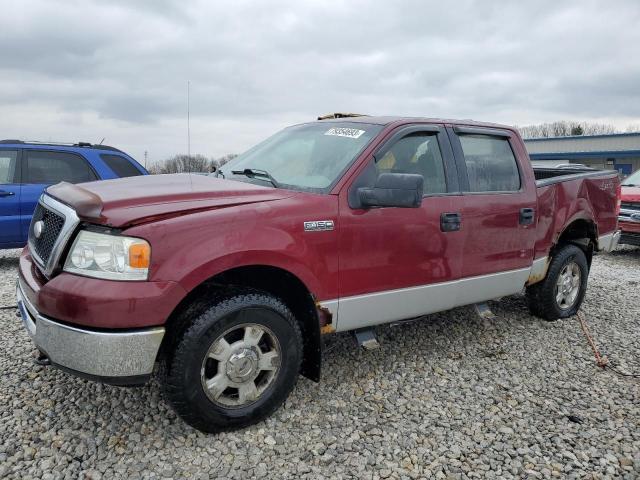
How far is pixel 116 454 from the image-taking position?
103 inches

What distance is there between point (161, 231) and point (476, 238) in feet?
7.78

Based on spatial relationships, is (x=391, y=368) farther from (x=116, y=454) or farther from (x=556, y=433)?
(x=116, y=454)

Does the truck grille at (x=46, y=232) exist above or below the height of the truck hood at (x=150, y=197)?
below

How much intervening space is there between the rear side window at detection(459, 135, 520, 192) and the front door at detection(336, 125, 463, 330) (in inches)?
10.2

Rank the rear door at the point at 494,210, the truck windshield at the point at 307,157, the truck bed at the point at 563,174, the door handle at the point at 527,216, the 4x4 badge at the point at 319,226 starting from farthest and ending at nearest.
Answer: the truck bed at the point at 563,174, the door handle at the point at 527,216, the rear door at the point at 494,210, the truck windshield at the point at 307,157, the 4x4 badge at the point at 319,226

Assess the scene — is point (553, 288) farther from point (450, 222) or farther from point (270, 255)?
point (270, 255)

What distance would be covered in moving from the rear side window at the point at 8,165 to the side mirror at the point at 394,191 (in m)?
5.92

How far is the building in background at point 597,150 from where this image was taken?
114ft

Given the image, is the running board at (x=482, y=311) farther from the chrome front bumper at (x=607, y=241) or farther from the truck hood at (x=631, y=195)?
the truck hood at (x=631, y=195)

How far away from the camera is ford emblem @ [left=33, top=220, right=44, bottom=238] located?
116 inches

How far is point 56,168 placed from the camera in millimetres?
7070

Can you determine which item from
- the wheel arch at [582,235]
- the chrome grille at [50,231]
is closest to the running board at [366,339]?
the chrome grille at [50,231]

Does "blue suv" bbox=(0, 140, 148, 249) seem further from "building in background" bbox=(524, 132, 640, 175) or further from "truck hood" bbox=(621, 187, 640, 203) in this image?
"building in background" bbox=(524, 132, 640, 175)

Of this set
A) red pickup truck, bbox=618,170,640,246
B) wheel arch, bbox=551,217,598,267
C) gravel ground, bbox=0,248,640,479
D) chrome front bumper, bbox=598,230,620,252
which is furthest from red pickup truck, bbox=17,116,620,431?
red pickup truck, bbox=618,170,640,246
